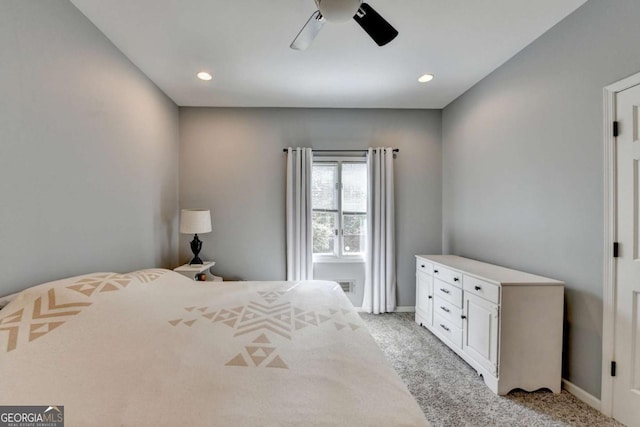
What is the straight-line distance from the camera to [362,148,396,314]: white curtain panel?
3.41 m

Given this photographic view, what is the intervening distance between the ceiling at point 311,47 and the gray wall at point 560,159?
0.24m

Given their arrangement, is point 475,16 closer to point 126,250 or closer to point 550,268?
point 550,268

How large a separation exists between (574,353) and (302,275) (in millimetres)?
2601

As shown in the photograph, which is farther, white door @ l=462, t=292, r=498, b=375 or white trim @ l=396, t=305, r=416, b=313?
white trim @ l=396, t=305, r=416, b=313

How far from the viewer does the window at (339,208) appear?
356 centimetres

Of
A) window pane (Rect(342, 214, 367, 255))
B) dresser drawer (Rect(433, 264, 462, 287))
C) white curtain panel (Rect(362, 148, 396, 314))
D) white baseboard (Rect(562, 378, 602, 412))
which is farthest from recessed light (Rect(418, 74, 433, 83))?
white baseboard (Rect(562, 378, 602, 412))

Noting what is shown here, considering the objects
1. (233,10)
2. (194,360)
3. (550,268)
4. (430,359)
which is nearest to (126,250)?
(194,360)

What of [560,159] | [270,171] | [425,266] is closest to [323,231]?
[270,171]

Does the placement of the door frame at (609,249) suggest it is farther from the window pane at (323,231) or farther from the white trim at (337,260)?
the window pane at (323,231)

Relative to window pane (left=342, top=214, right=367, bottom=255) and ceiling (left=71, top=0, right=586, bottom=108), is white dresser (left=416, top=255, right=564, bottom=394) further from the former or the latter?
ceiling (left=71, top=0, right=586, bottom=108)

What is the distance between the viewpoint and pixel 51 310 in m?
1.24

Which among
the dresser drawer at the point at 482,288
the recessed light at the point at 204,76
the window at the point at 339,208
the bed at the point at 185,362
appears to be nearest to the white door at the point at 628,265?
the dresser drawer at the point at 482,288

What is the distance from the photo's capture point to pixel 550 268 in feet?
6.66

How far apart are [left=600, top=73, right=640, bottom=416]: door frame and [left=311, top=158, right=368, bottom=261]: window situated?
2265 mm
